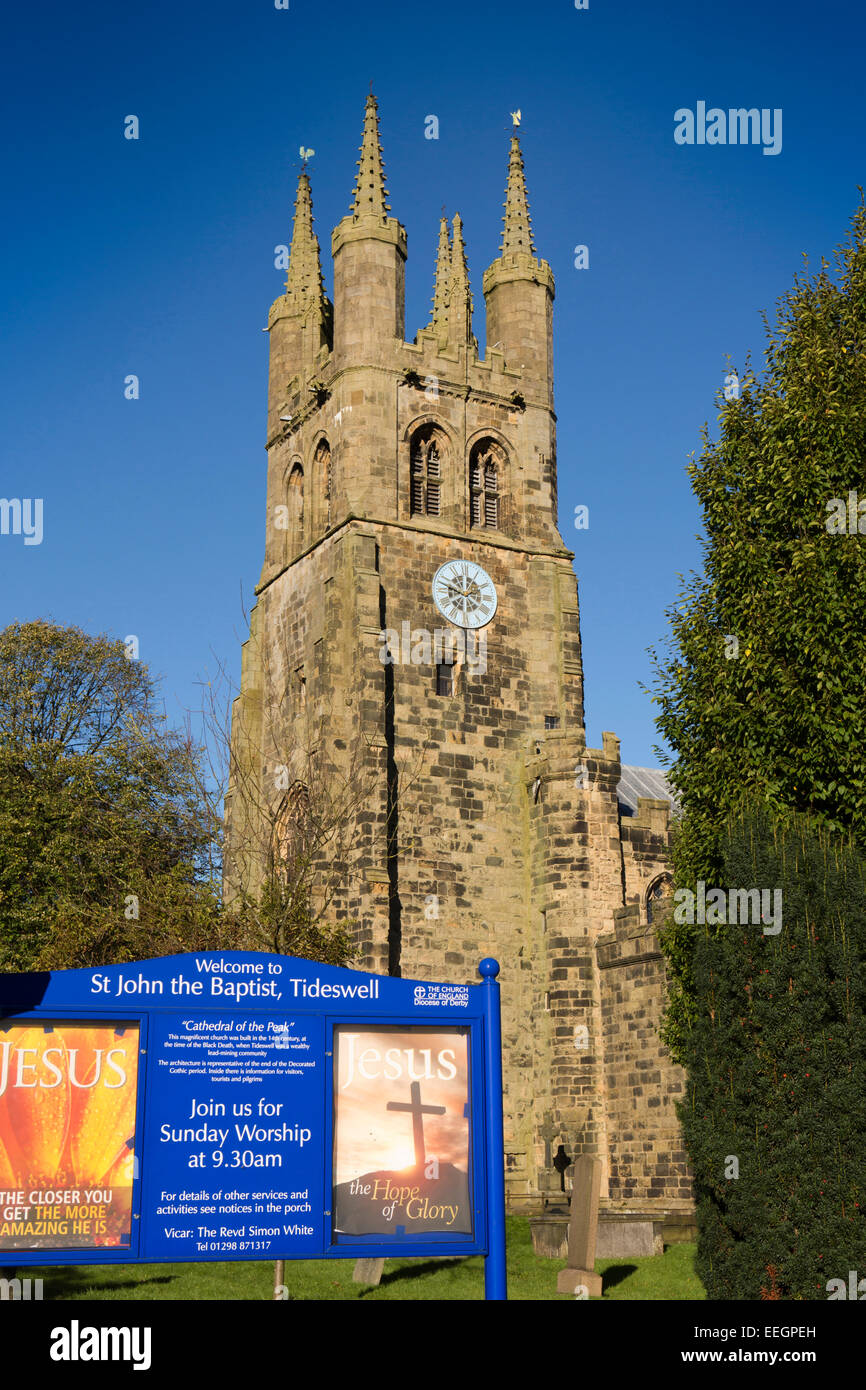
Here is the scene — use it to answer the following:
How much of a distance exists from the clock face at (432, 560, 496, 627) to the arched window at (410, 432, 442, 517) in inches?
68.8

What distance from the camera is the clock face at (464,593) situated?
35.1 m

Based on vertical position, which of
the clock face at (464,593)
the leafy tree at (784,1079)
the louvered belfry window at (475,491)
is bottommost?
the leafy tree at (784,1079)

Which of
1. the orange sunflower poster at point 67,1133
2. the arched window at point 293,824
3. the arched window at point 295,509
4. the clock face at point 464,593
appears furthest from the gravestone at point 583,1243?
the arched window at point 295,509

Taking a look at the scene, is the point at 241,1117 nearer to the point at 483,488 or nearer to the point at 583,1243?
the point at 583,1243

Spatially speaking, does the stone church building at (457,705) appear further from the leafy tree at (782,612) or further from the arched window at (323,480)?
the leafy tree at (782,612)

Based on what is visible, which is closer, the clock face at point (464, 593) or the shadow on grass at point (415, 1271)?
the shadow on grass at point (415, 1271)

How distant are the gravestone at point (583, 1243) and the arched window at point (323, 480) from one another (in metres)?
21.4

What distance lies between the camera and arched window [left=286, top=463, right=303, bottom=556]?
38.1 m

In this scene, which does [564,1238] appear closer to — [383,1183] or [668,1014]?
[668,1014]

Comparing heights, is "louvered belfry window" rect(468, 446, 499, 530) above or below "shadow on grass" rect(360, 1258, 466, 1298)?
above

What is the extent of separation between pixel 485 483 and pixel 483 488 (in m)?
0.26

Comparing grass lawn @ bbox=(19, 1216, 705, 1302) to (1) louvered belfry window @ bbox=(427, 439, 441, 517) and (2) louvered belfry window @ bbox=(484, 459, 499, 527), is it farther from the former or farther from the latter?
(2) louvered belfry window @ bbox=(484, 459, 499, 527)

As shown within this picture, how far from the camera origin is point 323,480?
37500mm

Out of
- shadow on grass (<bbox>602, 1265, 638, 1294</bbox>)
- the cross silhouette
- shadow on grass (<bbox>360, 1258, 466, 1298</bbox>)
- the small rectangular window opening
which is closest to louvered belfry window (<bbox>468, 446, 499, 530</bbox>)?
the small rectangular window opening
